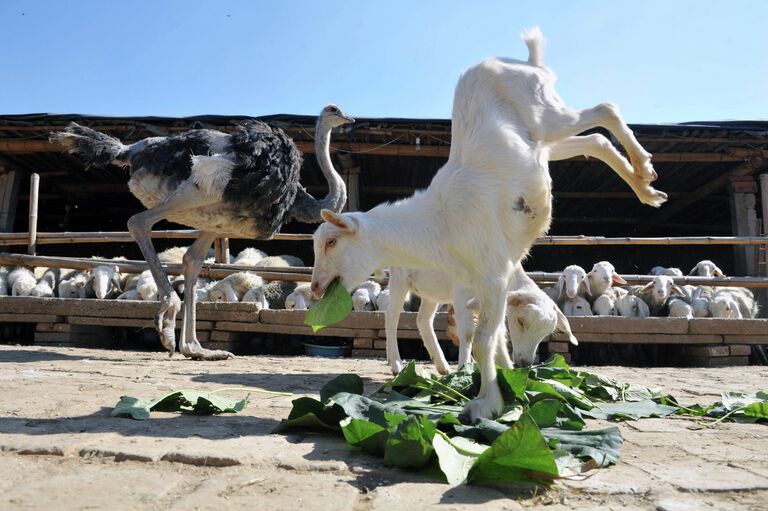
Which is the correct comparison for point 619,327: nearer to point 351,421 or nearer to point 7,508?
point 351,421

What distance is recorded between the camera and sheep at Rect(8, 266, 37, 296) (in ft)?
32.8

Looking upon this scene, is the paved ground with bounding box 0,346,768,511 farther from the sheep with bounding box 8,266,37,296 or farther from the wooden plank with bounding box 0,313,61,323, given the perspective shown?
the sheep with bounding box 8,266,37,296

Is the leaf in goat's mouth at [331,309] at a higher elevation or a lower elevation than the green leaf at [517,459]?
higher

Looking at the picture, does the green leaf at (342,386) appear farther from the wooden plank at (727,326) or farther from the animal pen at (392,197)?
the wooden plank at (727,326)

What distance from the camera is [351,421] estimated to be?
249 centimetres

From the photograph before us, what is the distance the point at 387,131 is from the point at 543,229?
8.80 metres

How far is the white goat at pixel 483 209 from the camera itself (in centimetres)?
320

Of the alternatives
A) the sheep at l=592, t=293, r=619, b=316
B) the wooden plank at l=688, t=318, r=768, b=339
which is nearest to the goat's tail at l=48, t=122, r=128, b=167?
the sheep at l=592, t=293, r=619, b=316

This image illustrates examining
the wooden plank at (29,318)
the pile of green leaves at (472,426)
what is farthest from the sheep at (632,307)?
the wooden plank at (29,318)

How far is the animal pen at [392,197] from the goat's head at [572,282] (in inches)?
12.3

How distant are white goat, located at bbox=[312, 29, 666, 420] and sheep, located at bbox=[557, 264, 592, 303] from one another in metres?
5.21

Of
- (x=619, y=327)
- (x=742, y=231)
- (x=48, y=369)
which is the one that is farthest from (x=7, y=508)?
(x=742, y=231)

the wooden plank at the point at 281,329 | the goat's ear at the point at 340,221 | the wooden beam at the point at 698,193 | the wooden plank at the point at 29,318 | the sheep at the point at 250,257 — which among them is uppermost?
the wooden beam at the point at 698,193

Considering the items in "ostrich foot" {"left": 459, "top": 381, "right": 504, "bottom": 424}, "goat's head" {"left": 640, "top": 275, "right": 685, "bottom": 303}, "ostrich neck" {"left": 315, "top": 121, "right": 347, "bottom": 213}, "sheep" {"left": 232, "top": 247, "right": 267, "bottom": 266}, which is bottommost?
"ostrich foot" {"left": 459, "top": 381, "right": 504, "bottom": 424}
